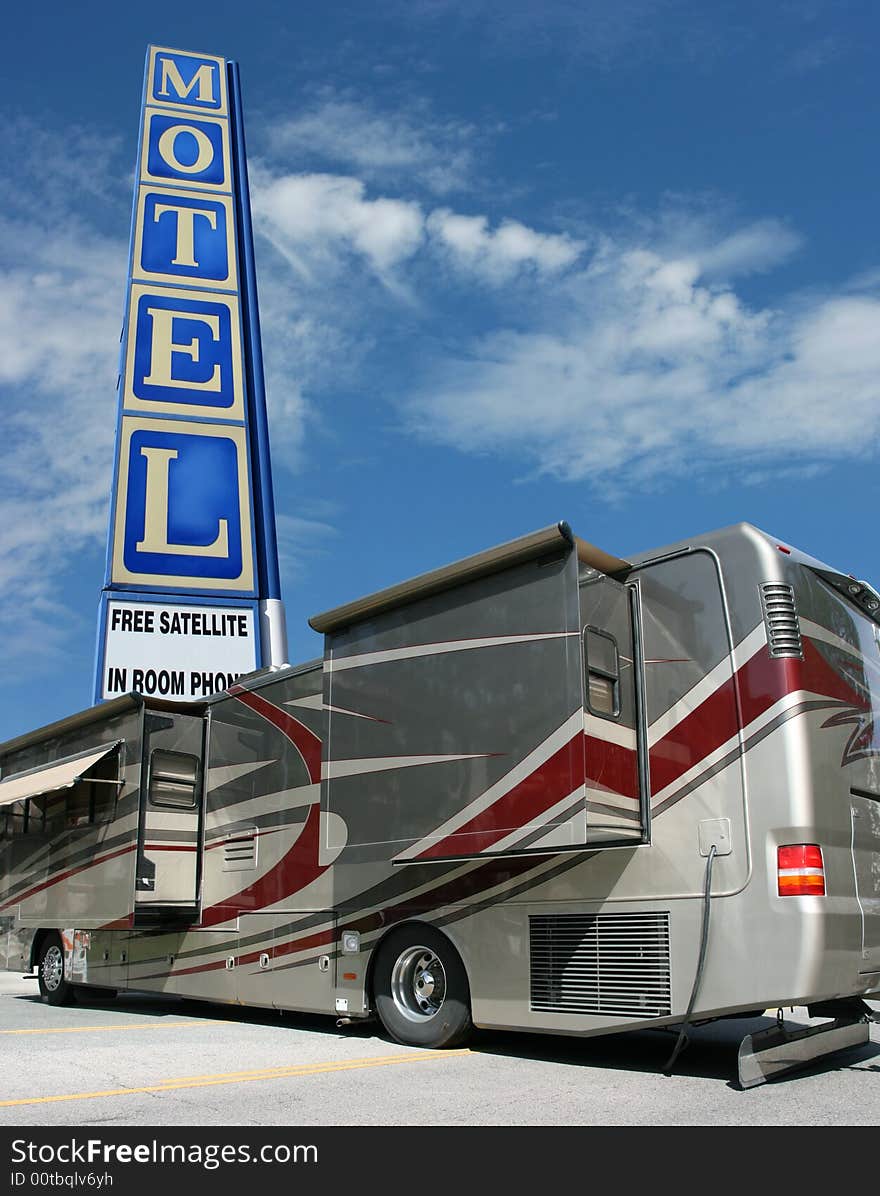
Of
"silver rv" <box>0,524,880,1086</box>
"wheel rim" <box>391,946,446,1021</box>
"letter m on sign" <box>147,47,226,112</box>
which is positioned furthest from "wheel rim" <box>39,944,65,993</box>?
"letter m on sign" <box>147,47,226,112</box>

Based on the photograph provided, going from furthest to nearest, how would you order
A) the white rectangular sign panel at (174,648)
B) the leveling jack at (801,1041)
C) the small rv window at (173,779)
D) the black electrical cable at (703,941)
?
the white rectangular sign panel at (174,648), the small rv window at (173,779), the black electrical cable at (703,941), the leveling jack at (801,1041)

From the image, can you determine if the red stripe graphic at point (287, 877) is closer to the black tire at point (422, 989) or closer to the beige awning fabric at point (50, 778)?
the black tire at point (422, 989)

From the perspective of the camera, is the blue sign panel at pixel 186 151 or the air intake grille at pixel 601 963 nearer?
the air intake grille at pixel 601 963

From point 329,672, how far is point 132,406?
1234cm

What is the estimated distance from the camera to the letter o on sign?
21.9m

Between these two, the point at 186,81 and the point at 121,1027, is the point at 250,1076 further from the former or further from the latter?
the point at 186,81

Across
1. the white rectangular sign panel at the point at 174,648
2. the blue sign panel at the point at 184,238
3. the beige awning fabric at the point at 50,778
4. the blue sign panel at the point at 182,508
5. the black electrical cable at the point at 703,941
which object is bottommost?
the black electrical cable at the point at 703,941

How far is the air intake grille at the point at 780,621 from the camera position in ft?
21.7

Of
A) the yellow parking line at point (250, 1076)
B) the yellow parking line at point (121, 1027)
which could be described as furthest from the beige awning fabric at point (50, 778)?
the yellow parking line at point (250, 1076)

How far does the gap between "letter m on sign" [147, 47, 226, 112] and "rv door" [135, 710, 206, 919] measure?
16.6m

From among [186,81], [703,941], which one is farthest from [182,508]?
[703,941]

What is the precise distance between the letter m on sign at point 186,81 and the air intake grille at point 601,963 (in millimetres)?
20579

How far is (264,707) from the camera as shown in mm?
10008
